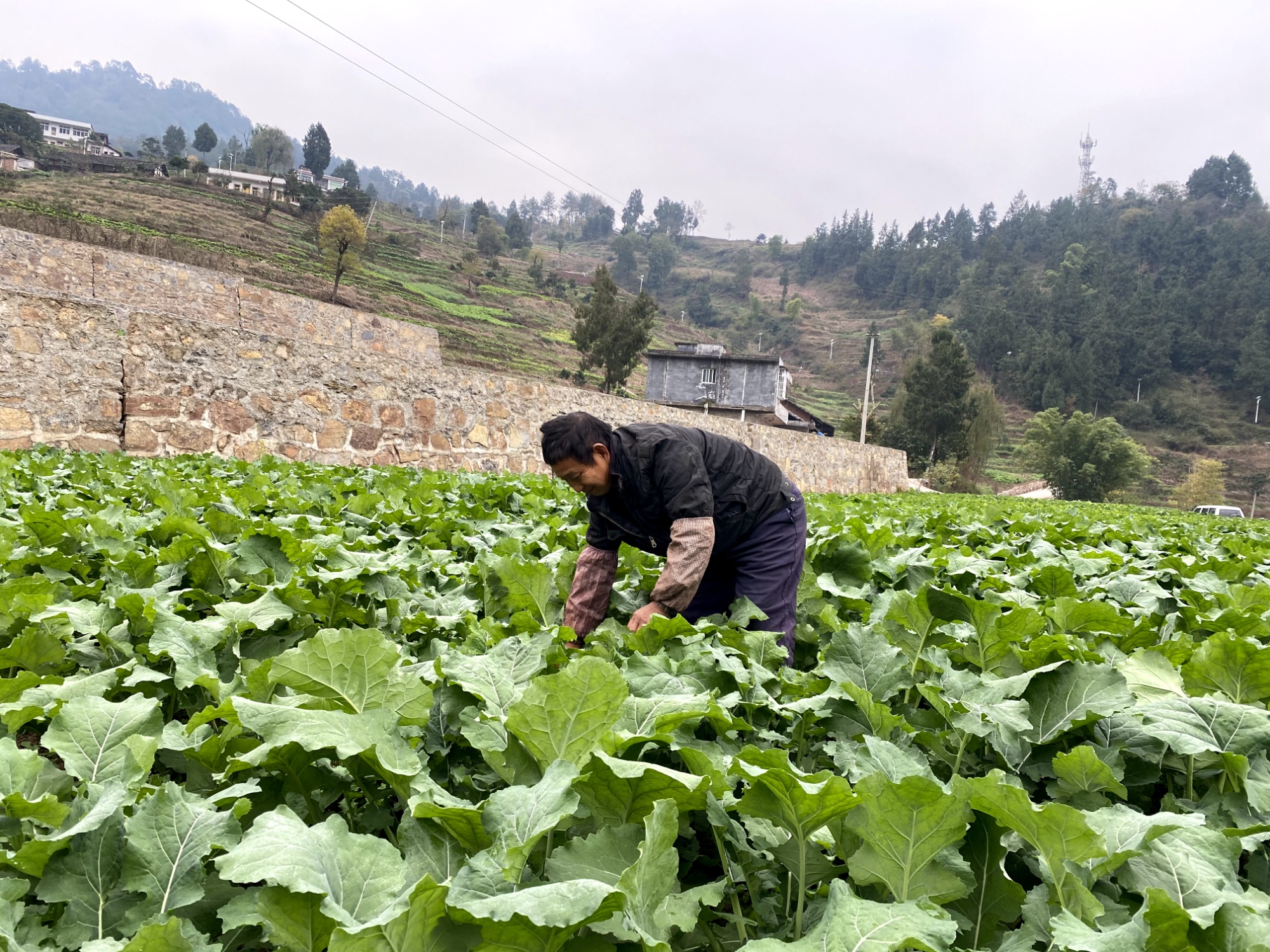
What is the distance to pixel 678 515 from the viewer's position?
2.95 m

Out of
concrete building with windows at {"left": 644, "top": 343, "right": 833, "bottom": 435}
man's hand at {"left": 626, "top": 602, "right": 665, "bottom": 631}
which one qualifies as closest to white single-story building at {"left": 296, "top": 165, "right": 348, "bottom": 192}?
concrete building with windows at {"left": 644, "top": 343, "right": 833, "bottom": 435}

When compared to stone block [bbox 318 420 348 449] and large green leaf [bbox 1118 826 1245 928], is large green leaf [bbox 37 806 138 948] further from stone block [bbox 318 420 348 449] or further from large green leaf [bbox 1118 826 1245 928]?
stone block [bbox 318 420 348 449]

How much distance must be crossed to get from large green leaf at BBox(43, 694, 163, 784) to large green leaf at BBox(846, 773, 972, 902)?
109 centimetres

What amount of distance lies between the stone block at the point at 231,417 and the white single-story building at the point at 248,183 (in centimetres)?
6118

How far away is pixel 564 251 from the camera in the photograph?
143 meters

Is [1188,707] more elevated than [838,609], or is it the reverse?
[1188,707]

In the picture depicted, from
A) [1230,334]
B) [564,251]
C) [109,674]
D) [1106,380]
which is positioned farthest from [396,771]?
[564,251]

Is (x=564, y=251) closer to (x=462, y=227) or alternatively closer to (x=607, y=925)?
(x=462, y=227)

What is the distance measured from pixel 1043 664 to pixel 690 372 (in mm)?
53672

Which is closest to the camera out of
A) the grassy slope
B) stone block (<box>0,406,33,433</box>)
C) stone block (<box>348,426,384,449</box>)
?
stone block (<box>0,406,33,433</box>)

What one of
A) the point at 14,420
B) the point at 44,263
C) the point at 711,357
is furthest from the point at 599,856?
the point at 711,357

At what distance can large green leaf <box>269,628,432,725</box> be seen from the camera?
1.45 metres

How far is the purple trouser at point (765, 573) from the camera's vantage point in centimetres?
311

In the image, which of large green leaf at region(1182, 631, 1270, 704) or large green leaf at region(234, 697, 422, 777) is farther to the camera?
large green leaf at region(1182, 631, 1270, 704)
